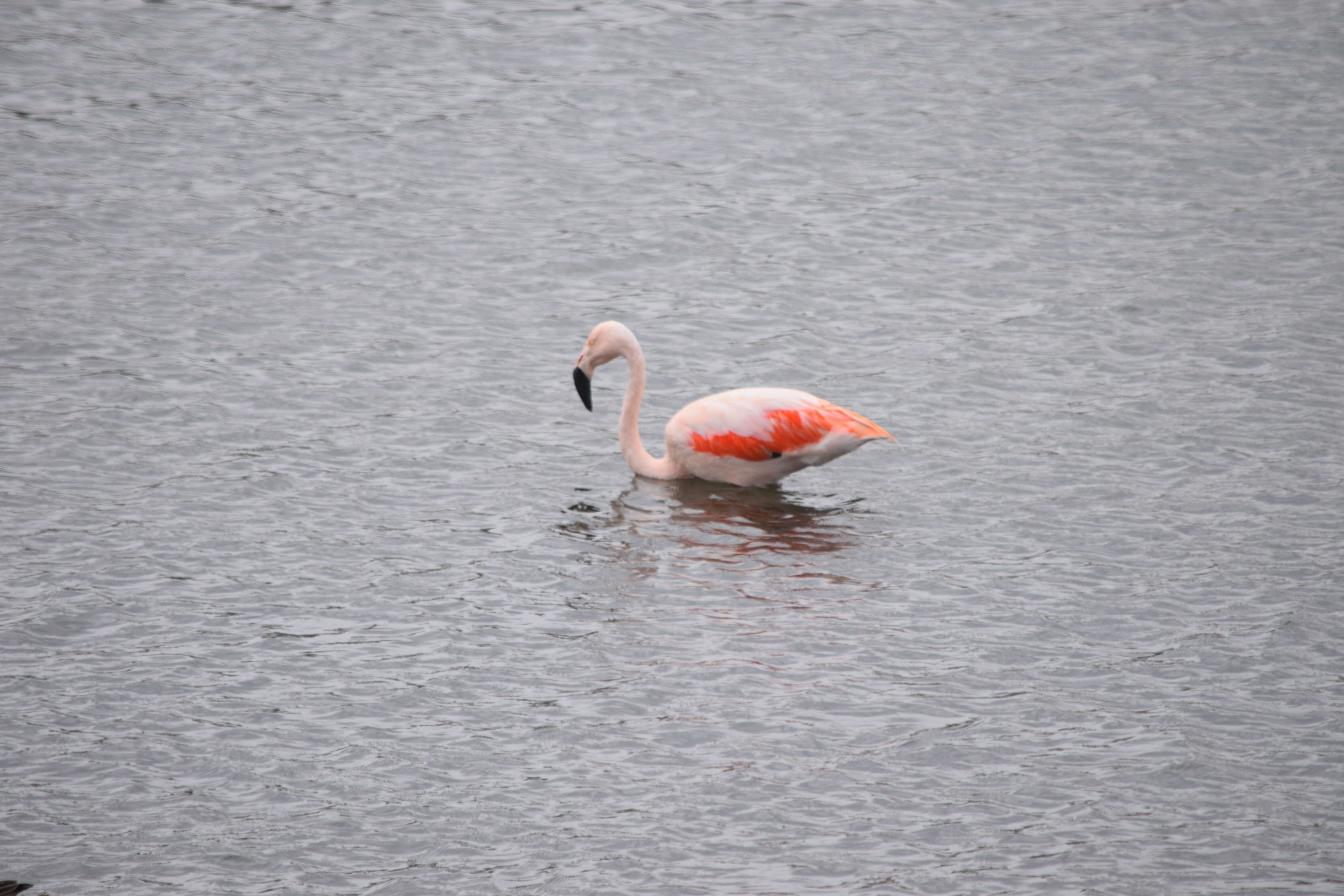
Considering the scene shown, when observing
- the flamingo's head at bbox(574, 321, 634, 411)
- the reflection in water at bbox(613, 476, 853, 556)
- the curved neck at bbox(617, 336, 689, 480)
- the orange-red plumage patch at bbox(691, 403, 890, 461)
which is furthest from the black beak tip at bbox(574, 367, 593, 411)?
the orange-red plumage patch at bbox(691, 403, 890, 461)

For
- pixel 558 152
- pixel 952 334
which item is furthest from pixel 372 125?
pixel 952 334

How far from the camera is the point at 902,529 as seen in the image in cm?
992

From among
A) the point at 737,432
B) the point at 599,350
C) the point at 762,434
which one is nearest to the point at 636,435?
the point at 599,350

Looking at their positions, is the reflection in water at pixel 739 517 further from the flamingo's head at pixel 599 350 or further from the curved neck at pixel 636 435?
the flamingo's head at pixel 599 350

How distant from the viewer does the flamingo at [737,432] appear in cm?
1039

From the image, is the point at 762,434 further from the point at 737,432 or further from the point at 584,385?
the point at 584,385

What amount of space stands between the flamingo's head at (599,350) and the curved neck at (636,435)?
37 millimetres

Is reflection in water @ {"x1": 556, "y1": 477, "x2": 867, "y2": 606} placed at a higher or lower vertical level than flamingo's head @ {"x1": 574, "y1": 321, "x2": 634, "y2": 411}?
lower

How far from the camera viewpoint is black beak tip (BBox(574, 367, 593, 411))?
1117 centimetres

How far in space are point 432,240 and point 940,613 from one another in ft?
25.3

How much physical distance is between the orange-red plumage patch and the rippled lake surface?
0.41 m

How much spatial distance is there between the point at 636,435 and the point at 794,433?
1253mm

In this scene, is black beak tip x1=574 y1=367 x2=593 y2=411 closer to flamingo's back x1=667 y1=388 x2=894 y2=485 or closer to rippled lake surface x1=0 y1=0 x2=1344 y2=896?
rippled lake surface x1=0 y1=0 x2=1344 y2=896

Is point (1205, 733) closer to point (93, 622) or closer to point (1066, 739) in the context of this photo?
point (1066, 739)
